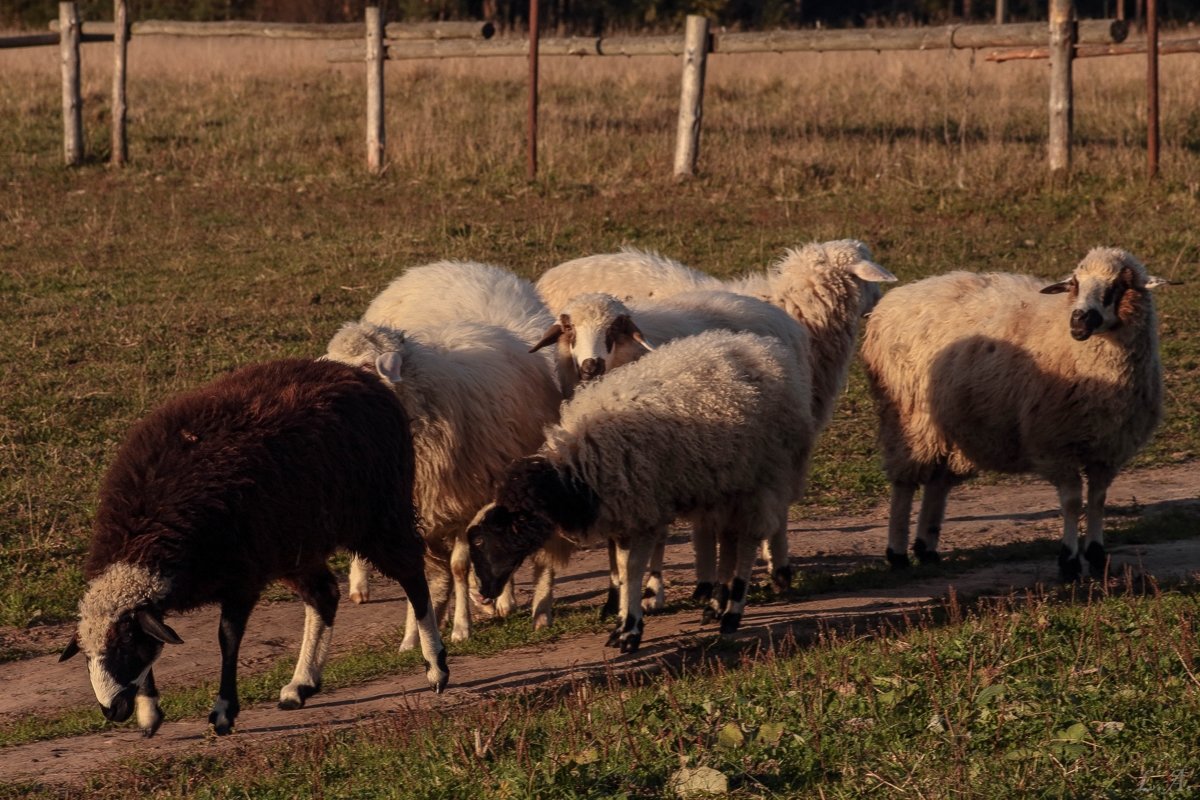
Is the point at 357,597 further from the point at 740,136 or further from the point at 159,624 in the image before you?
the point at 740,136

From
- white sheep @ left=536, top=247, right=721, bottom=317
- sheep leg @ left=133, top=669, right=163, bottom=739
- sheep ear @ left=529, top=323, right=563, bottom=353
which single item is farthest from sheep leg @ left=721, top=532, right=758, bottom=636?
sheep leg @ left=133, top=669, right=163, bottom=739

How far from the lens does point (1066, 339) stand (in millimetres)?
8773

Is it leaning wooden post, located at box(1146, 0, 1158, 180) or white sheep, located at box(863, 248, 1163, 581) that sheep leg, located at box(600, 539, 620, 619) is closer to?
white sheep, located at box(863, 248, 1163, 581)

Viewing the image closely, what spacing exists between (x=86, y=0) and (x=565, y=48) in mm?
27035

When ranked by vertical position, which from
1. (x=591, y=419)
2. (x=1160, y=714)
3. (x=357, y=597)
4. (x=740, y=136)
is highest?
(x=740, y=136)

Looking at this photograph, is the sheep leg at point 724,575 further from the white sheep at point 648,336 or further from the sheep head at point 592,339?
the sheep head at point 592,339

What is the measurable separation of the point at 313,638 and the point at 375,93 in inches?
555

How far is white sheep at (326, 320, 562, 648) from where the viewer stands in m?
7.88

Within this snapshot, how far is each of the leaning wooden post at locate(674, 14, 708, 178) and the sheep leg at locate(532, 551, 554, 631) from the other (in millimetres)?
11624

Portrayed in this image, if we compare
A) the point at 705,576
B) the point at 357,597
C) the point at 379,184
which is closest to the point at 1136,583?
the point at 705,576

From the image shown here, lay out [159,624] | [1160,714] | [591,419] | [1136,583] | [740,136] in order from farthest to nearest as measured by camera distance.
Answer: [740,136] < [1136,583] < [591,419] < [159,624] < [1160,714]

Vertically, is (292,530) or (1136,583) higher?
(292,530)

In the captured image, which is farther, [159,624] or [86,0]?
[86,0]

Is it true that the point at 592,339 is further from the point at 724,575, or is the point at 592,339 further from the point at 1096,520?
the point at 1096,520
